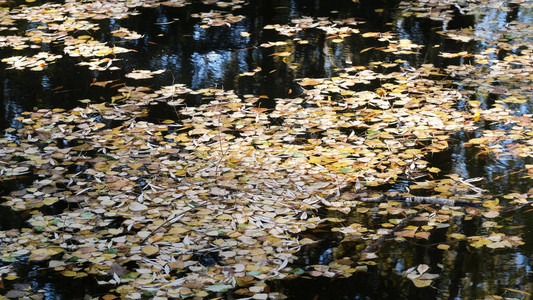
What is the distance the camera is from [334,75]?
17.0ft

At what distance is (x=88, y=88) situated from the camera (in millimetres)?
5098

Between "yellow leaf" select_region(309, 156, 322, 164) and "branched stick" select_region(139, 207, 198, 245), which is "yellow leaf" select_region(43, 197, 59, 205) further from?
"yellow leaf" select_region(309, 156, 322, 164)

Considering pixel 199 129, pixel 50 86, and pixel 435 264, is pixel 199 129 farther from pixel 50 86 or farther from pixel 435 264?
pixel 435 264

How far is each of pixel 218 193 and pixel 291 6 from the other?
3798 mm

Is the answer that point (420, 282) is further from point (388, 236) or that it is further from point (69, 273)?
point (69, 273)

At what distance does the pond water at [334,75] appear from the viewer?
2867 millimetres

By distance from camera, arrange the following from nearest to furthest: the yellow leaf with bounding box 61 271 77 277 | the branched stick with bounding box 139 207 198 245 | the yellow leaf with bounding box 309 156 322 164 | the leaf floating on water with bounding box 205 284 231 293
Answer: the leaf floating on water with bounding box 205 284 231 293, the yellow leaf with bounding box 61 271 77 277, the branched stick with bounding box 139 207 198 245, the yellow leaf with bounding box 309 156 322 164

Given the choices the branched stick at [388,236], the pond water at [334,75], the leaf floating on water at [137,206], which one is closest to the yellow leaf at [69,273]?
the pond water at [334,75]

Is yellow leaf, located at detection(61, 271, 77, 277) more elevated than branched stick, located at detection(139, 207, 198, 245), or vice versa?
branched stick, located at detection(139, 207, 198, 245)

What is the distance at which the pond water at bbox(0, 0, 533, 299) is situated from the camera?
2.87 m

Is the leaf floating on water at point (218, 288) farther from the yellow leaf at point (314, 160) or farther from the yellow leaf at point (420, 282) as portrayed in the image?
the yellow leaf at point (314, 160)

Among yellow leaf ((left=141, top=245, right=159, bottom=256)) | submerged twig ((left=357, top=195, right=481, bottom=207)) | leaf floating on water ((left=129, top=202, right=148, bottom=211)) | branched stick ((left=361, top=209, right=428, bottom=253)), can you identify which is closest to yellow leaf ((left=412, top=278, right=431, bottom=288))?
branched stick ((left=361, top=209, right=428, bottom=253))

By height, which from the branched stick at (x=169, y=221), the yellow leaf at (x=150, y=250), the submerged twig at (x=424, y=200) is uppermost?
the submerged twig at (x=424, y=200)

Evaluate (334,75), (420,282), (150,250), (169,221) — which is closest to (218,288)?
(150,250)
